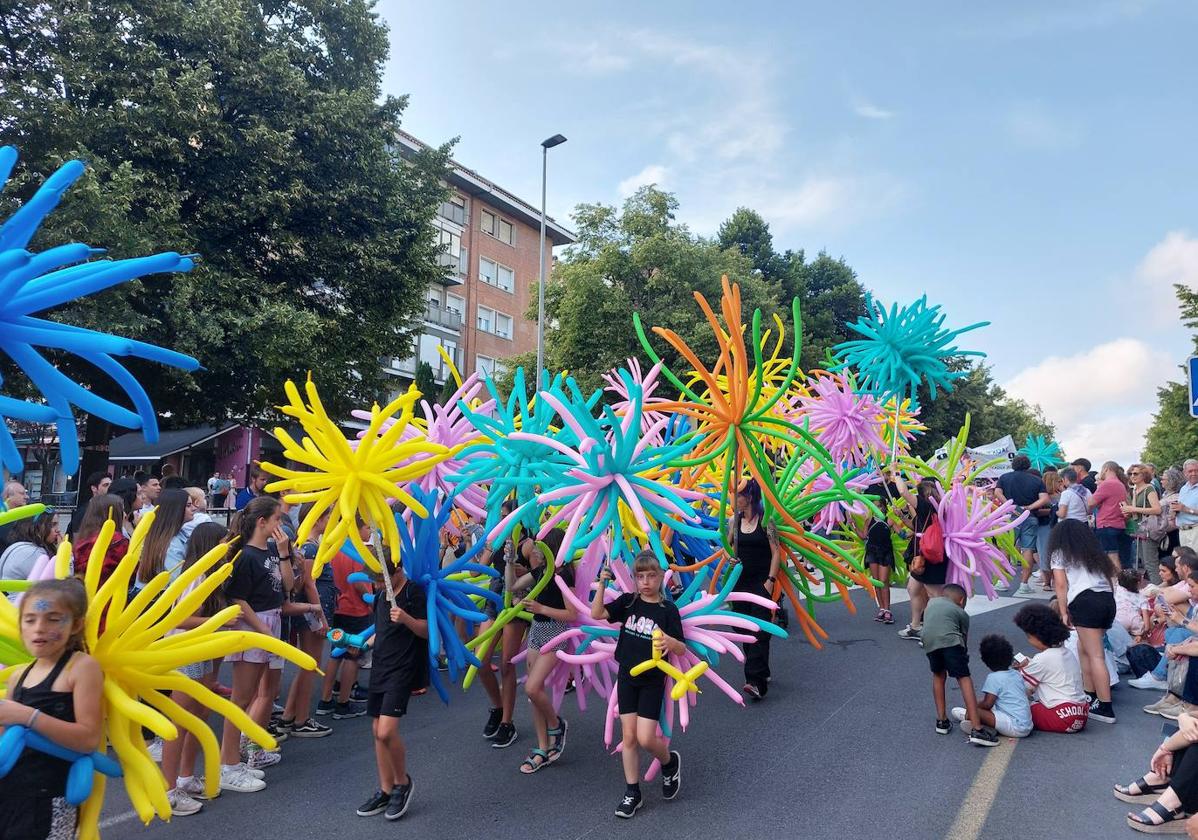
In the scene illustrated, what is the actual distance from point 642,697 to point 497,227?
34.4m

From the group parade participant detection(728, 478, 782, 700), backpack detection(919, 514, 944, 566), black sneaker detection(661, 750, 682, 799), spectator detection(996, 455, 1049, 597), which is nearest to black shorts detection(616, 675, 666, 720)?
black sneaker detection(661, 750, 682, 799)

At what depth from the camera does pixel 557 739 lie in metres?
4.93

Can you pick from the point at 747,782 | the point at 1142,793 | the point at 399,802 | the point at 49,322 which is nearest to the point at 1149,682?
the point at 1142,793

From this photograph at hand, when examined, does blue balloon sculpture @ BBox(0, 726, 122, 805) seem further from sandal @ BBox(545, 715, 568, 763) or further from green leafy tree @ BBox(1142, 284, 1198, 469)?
green leafy tree @ BBox(1142, 284, 1198, 469)

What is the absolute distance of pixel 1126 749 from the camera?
502 cm

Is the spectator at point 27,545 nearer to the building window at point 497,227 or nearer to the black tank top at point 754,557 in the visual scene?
the black tank top at point 754,557

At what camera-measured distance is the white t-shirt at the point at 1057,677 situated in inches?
210

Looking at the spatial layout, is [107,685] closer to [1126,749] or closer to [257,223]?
[1126,749]

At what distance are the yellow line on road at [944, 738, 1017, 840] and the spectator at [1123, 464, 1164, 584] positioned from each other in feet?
18.0

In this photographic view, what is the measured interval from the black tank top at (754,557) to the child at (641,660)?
1.65 m

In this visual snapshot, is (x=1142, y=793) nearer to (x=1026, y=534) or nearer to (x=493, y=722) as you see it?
(x=493, y=722)

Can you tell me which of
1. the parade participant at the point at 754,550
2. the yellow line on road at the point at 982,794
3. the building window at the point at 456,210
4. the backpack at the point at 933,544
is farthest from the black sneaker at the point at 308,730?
the building window at the point at 456,210

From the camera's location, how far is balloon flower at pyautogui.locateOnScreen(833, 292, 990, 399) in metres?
7.48

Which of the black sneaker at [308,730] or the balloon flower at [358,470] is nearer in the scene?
the balloon flower at [358,470]
